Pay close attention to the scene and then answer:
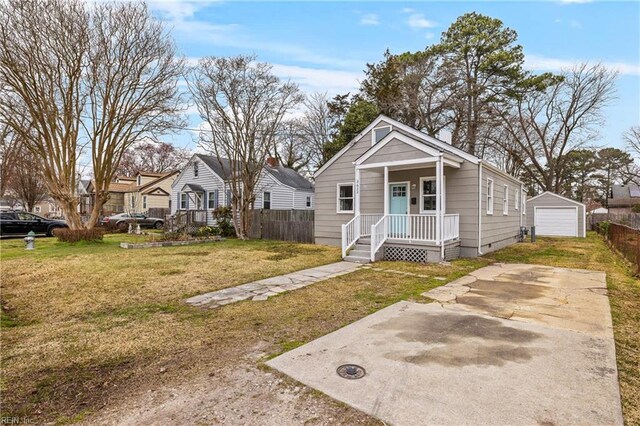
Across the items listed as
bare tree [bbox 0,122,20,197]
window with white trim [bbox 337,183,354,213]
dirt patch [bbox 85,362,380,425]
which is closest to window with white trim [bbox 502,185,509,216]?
window with white trim [bbox 337,183,354,213]

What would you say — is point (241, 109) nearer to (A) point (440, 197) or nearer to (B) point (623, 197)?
(A) point (440, 197)

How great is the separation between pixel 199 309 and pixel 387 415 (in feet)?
12.0

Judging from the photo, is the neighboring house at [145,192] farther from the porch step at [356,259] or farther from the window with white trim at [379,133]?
the porch step at [356,259]

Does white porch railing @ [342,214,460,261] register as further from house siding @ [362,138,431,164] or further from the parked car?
the parked car

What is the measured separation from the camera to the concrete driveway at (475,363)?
2.40 m

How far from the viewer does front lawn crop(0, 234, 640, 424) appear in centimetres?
282

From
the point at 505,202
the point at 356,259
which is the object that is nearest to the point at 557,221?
the point at 505,202

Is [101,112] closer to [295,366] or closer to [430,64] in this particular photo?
[295,366]

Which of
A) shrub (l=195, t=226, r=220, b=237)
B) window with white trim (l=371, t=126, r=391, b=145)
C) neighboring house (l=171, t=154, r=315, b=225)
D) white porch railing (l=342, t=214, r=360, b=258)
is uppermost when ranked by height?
window with white trim (l=371, t=126, r=391, b=145)

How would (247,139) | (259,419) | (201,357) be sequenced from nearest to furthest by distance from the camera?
(259,419), (201,357), (247,139)

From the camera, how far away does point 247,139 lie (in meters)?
16.3

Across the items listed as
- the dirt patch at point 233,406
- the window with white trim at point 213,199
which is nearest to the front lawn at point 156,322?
the dirt patch at point 233,406

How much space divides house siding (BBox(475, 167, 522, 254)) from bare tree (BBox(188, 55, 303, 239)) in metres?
10.1

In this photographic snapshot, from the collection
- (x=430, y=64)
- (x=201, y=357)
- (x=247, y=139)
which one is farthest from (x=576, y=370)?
(x=430, y=64)
